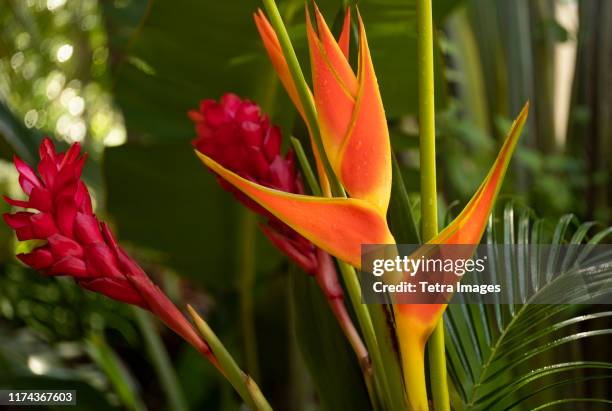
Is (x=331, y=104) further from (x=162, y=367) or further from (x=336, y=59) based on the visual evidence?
(x=162, y=367)

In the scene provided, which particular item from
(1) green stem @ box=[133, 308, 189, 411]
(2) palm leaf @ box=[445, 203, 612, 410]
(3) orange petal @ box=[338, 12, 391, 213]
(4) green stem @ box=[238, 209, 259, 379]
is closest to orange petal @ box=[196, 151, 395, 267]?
(3) orange petal @ box=[338, 12, 391, 213]

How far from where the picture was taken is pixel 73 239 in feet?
0.94

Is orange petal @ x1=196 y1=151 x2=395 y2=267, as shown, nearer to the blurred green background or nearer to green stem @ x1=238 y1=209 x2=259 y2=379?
the blurred green background

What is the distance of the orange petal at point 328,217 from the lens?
0.82ft

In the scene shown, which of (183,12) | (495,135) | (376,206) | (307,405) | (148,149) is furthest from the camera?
Answer: (495,135)

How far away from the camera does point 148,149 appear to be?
69cm

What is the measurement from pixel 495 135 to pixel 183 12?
630 millimetres

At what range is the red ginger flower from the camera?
278mm

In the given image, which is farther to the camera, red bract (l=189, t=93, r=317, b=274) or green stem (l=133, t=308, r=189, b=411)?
green stem (l=133, t=308, r=189, b=411)

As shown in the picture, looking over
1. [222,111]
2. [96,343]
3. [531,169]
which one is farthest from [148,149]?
[531,169]

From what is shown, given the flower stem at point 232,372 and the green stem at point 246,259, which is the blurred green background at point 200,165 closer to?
the green stem at point 246,259

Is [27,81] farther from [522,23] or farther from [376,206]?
[376,206]

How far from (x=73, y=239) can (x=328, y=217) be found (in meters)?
0.11

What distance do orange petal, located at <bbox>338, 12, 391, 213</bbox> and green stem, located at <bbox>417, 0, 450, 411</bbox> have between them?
20 millimetres
